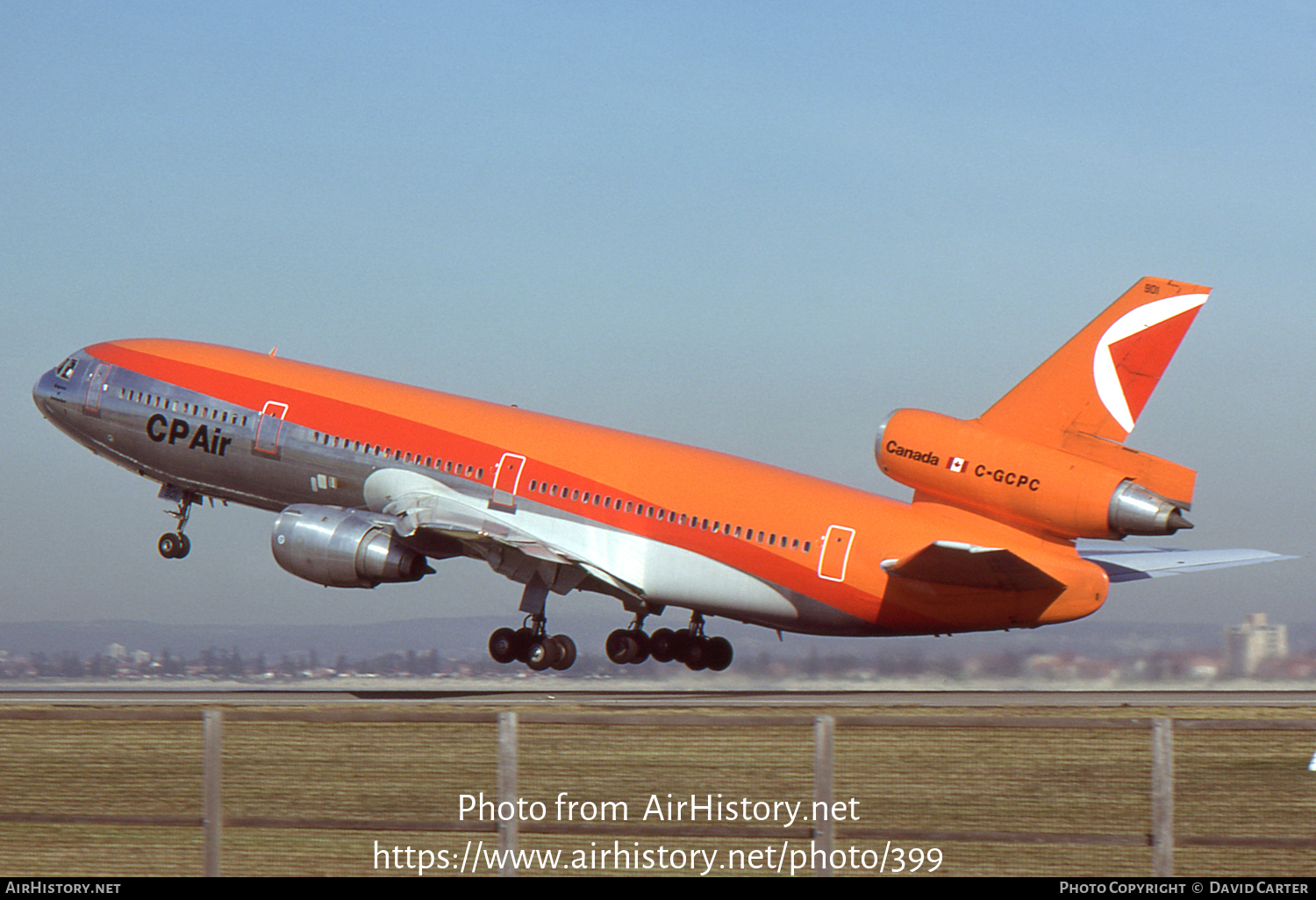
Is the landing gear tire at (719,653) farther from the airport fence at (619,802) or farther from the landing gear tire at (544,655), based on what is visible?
the airport fence at (619,802)

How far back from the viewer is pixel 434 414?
38.6 m

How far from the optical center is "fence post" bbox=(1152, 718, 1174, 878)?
38.5 ft

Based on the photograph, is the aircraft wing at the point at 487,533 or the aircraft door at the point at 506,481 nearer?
the aircraft wing at the point at 487,533

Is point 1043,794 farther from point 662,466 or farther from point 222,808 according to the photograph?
point 662,466

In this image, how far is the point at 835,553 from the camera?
3362 cm

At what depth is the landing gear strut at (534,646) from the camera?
37.1 m

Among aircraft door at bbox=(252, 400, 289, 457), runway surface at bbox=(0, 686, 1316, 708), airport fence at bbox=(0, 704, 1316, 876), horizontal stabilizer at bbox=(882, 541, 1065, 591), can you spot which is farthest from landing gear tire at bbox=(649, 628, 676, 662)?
airport fence at bbox=(0, 704, 1316, 876)

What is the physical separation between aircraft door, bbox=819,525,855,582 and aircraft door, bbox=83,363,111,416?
2266 cm

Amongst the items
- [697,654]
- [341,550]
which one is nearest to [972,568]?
[697,654]

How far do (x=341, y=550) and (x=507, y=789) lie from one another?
23.0 meters

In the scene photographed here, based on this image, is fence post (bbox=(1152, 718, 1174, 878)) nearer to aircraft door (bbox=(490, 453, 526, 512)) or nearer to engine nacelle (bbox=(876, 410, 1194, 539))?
engine nacelle (bbox=(876, 410, 1194, 539))

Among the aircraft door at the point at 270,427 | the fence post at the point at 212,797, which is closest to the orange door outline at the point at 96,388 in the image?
the aircraft door at the point at 270,427

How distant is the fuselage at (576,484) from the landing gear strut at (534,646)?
2.19 metres

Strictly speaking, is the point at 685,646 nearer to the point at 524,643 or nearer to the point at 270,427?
the point at 524,643
